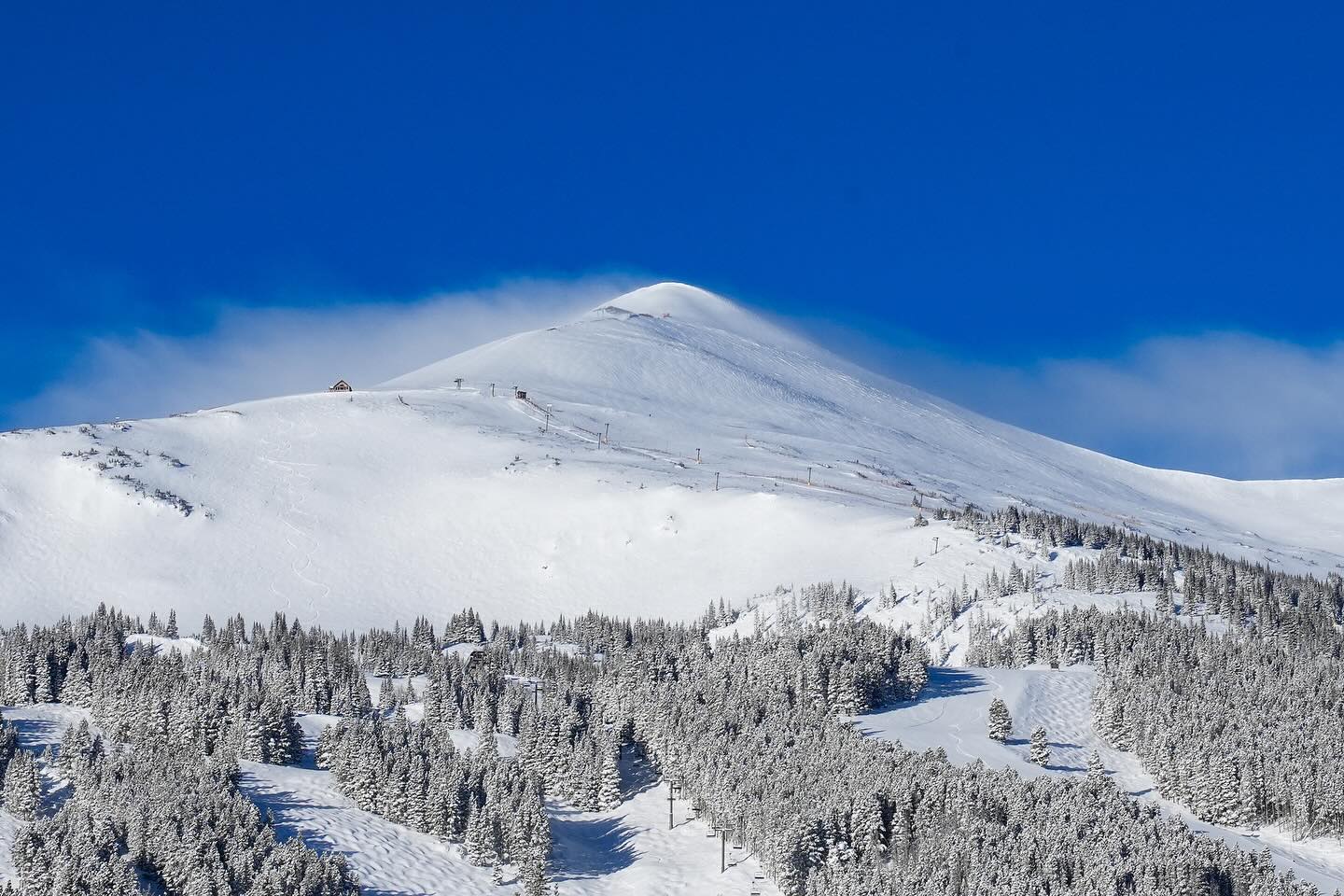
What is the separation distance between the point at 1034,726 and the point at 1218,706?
1780cm

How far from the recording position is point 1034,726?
13788 cm

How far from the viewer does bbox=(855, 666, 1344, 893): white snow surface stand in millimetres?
110500

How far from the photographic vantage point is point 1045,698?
14662 cm

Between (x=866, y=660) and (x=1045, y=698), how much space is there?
19777 mm

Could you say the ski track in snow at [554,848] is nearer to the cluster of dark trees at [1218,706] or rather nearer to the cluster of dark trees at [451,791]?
the cluster of dark trees at [451,791]

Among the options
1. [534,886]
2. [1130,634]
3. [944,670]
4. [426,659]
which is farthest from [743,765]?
[426,659]

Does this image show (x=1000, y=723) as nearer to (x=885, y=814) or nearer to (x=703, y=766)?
(x=885, y=814)

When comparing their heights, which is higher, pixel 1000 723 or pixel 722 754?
pixel 1000 723

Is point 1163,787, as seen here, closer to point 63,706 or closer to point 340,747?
point 340,747

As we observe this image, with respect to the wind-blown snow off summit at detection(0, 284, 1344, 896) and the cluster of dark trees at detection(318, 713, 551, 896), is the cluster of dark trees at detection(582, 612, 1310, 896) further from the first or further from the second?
the cluster of dark trees at detection(318, 713, 551, 896)

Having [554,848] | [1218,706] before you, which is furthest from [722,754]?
[1218,706]

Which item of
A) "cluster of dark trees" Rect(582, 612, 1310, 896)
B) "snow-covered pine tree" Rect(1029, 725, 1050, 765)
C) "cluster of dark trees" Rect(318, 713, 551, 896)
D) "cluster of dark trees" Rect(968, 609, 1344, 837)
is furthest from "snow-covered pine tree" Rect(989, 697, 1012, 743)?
"cluster of dark trees" Rect(318, 713, 551, 896)

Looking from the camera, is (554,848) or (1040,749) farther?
(1040,749)

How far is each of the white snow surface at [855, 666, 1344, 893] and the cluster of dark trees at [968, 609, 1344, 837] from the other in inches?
75.1
